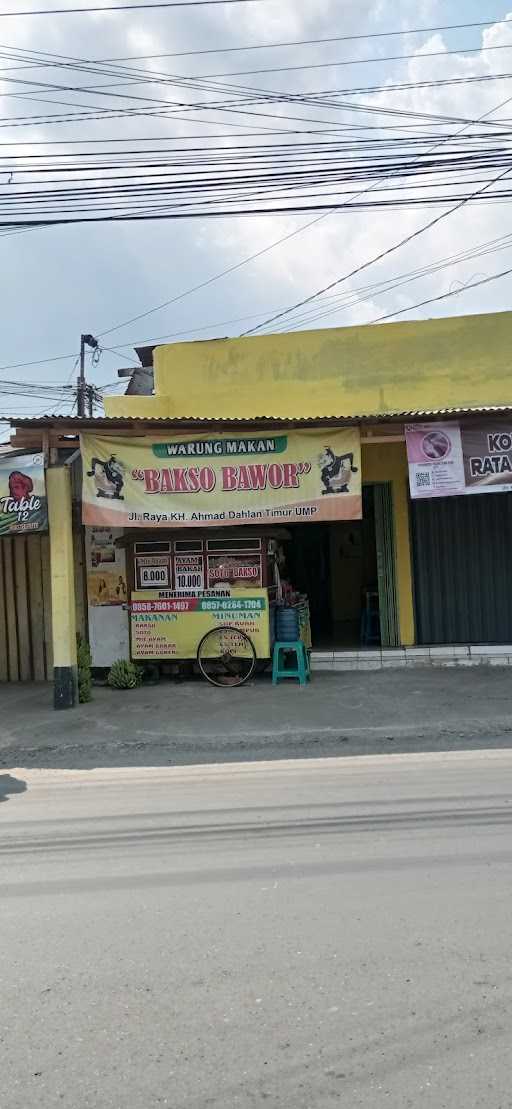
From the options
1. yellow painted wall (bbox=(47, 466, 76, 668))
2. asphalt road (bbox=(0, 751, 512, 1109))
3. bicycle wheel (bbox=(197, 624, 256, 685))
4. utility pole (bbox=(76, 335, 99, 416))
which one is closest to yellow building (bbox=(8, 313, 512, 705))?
yellow painted wall (bbox=(47, 466, 76, 668))

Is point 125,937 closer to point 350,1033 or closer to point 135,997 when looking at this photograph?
point 135,997

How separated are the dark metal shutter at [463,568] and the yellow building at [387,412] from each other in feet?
Answer: 0.05

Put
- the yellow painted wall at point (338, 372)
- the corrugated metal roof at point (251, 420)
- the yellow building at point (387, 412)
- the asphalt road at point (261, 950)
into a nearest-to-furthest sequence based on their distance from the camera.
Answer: the asphalt road at point (261, 950)
the corrugated metal roof at point (251, 420)
the yellow building at point (387, 412)
the yellow painted wall at point (338, 372)

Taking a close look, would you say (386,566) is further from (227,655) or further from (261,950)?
(261,950)

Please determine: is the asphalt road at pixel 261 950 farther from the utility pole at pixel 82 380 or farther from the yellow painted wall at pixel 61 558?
the utility pole at pixel 82 380

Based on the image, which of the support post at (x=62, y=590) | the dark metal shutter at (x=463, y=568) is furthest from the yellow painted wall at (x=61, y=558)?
the dark metal shutter at (x=463, y=568)

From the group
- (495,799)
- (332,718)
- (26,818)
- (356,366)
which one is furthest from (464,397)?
(26,818)

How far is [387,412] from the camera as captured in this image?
12672mm

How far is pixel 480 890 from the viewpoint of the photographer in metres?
4.10

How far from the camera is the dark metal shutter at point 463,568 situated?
11.7 meters

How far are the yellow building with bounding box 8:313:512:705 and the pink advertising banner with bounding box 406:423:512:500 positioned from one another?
4 cm

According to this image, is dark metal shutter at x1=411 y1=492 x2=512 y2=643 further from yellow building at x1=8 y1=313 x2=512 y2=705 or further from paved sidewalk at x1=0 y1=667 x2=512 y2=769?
paved sidewalk at x1=0 y1=667 x2=512 y2=769

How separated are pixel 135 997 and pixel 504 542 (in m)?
9.53

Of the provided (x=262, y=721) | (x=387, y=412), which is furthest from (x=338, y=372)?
(x=262, y=721)
